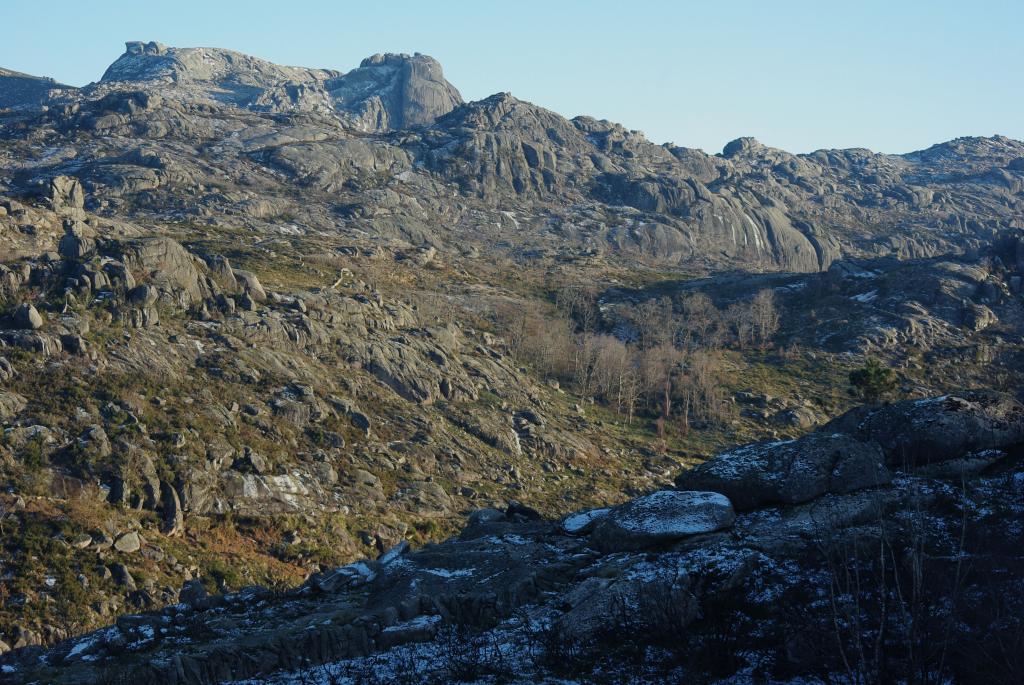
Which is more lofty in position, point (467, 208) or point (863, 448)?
point (467, 208)

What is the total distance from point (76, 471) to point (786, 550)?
33973mm

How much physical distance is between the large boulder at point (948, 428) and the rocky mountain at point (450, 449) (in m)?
0.12

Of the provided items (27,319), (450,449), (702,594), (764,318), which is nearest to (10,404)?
(27,319)

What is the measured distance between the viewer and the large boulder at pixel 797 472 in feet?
67.8

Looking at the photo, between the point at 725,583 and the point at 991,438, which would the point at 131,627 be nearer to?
the point at 725,583

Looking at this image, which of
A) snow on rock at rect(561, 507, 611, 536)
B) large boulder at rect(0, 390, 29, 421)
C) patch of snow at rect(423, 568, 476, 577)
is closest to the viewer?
patch of snow at rect(423, 568, 476, 577)

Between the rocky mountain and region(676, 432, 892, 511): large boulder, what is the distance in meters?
0.09

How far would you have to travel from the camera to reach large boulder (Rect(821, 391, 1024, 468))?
890 inches

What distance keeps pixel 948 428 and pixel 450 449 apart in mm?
39922

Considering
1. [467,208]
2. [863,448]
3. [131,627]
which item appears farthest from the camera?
[467,208]

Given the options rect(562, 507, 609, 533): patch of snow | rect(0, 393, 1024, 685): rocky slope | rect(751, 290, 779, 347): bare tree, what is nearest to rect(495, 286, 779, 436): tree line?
rect(751, 290, 779, 347): bare tree

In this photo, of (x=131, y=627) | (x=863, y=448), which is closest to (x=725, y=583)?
(x=863, y=448)

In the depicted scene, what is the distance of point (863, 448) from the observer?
70.2 ft

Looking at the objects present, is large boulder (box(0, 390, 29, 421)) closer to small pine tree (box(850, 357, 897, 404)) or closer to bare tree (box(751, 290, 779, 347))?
small pine tree (box(850, 357, 897, 404))
